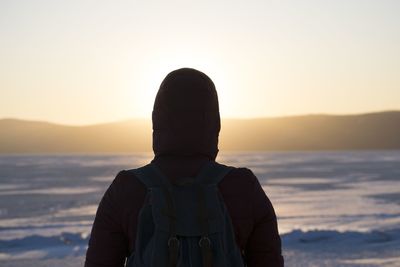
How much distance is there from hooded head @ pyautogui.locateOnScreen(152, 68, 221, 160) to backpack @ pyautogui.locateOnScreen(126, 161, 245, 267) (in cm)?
10

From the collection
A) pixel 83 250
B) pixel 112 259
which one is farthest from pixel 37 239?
pixel 112 259

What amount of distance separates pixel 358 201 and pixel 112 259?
1942 cm

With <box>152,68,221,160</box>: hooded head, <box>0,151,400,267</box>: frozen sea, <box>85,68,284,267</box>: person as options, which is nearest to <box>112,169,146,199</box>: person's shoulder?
<box>85,68,284,267</box>: person

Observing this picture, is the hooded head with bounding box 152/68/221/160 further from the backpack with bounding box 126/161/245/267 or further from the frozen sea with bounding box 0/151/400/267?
the frozen sea with bounding box 0/151/400/267

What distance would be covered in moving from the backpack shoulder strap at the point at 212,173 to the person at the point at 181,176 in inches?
0.6

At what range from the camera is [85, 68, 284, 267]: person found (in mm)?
1949

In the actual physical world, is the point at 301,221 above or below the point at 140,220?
below

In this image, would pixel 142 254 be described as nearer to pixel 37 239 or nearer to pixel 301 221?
pixel 37 239

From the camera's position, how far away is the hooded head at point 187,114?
199 centimetres

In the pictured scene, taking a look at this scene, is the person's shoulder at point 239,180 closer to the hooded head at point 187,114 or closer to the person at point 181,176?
the person at point 181,176

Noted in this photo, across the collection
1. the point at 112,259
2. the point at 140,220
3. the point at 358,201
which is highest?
the point at 140,220

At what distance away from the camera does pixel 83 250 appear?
11.1 meters

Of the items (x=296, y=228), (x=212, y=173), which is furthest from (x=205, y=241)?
(x=296, y=228)

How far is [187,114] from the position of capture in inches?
78.5
